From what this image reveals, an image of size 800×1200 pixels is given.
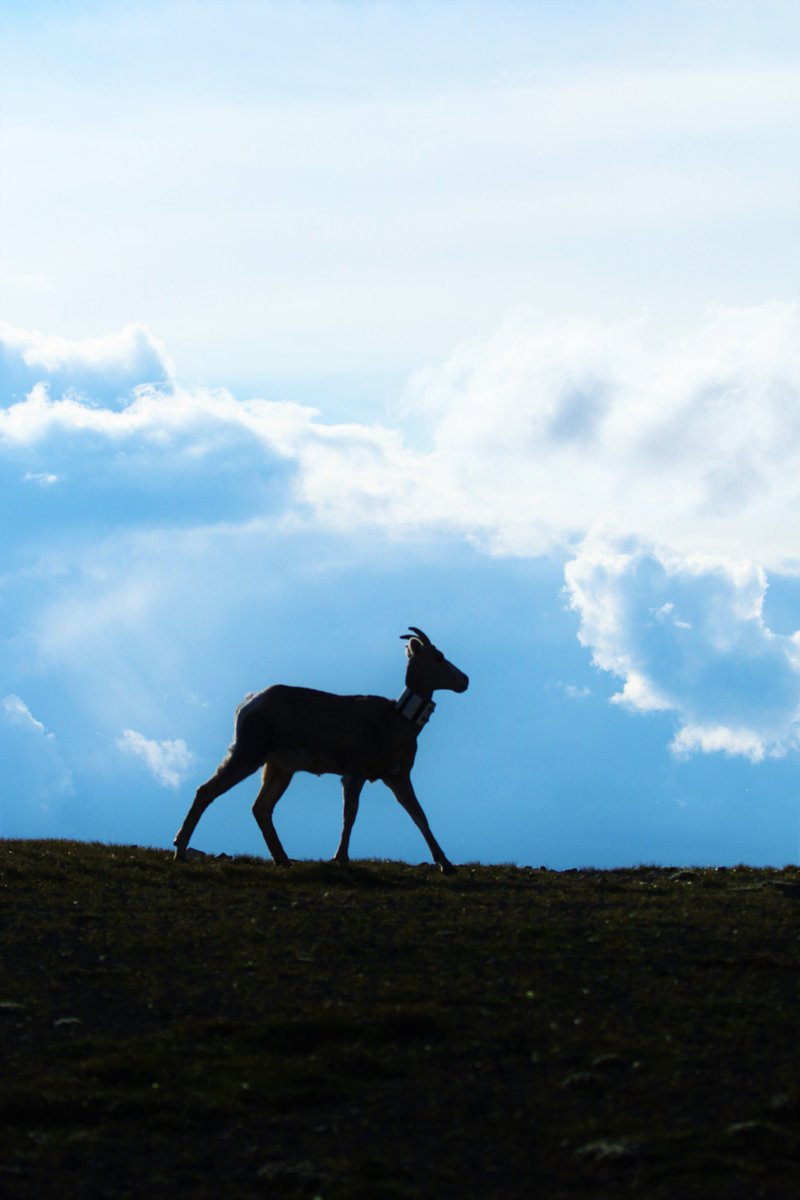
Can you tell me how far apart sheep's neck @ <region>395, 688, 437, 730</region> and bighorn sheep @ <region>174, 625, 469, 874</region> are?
0.02 meters

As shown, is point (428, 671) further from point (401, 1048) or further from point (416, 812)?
point (401, 1048)

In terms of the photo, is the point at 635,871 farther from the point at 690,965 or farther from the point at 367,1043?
the point at 367,1043

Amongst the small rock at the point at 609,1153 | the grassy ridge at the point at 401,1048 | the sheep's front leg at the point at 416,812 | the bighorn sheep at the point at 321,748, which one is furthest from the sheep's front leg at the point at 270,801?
the small rock at the point at 609,1153

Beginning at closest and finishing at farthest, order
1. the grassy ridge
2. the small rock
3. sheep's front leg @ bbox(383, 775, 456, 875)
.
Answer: the small rock, the grassy ridge, sheep's front leg @ bbox(383, 775, 456, 875)

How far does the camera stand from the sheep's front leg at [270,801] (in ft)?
81.3

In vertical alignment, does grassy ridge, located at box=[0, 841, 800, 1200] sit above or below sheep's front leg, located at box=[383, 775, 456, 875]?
below

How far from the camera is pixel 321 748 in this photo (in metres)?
24.4

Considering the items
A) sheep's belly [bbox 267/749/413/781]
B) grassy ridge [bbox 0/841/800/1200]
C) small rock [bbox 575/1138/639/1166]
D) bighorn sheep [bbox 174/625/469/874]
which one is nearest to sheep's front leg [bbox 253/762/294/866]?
bighorn sheep [bbox 174/625/469/874]

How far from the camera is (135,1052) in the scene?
1267cm

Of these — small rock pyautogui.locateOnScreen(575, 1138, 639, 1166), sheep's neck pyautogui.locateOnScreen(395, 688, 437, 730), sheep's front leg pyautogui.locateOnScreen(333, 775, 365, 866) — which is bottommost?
small rock pyautogui.locateOnScreen(575, 1138, 639, 1166)

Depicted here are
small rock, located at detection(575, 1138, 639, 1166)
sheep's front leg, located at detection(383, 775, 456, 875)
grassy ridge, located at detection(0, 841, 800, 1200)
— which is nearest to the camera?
small rock, located at detection(575, 1138, 639, 1166)

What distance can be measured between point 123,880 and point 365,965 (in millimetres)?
7265

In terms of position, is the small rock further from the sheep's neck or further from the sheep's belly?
the sheep's neck

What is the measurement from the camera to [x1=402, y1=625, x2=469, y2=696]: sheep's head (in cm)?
2528
